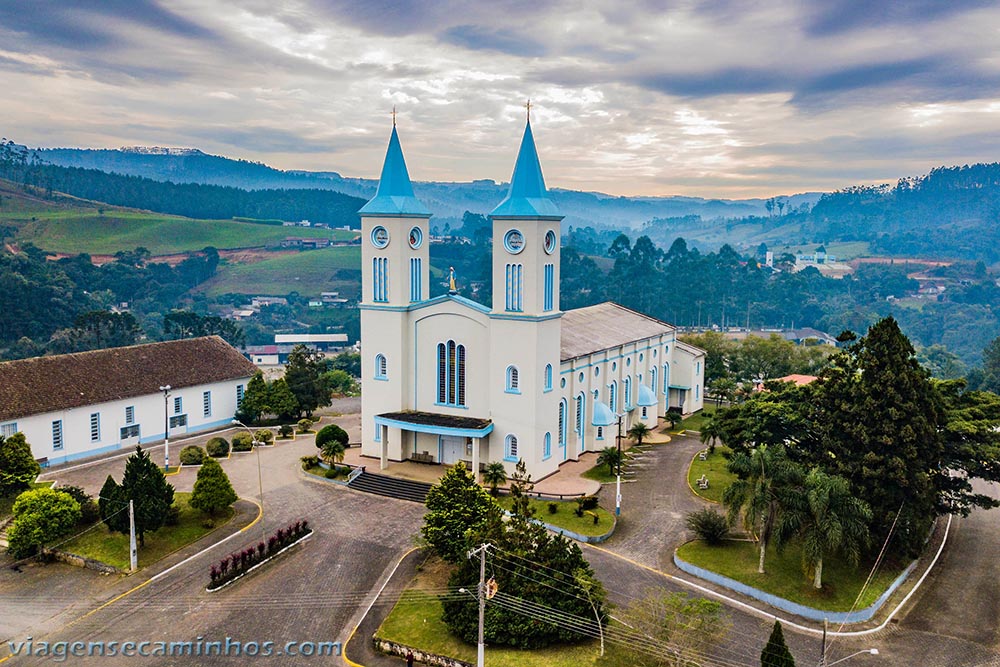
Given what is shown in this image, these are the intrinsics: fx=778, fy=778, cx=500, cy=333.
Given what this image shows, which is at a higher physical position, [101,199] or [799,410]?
[101,199]

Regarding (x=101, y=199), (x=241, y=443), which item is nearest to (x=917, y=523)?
(x=241, y=443)

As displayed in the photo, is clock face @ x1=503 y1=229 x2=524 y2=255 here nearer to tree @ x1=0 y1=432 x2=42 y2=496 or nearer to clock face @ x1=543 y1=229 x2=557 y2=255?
clock face @ x1=543 y1=229 x2=557 y2=255

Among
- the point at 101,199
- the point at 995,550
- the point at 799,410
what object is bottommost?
the point at 995,550

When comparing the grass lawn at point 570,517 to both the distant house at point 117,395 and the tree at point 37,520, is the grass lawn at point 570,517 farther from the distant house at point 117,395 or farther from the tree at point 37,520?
the distant house at point 117,395

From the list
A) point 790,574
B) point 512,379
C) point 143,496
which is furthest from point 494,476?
point 143,496

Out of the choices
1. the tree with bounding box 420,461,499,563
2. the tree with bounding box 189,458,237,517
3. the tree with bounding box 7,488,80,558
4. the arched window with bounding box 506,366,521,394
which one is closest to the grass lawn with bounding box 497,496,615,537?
the tree with bounding box 420,461,499,563

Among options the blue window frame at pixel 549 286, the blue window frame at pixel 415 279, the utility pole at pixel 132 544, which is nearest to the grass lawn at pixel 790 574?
the blue window frame at pixel 549 286

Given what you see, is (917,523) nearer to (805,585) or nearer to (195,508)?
(805,585)

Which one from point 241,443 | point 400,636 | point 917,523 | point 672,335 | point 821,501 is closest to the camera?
point 400,636
